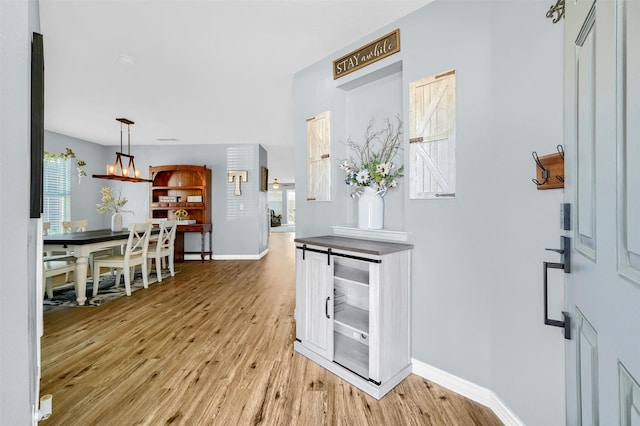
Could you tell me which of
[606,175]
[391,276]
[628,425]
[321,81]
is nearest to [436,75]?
[321,81]

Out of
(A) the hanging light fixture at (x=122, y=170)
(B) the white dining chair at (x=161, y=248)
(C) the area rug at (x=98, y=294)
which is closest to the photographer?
(C) the area rug at (x=98, y=294)

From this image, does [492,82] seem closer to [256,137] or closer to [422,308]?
[422,308]

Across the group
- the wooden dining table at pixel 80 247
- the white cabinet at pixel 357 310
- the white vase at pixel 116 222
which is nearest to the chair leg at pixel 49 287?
the wooden dining table at pixel 80 247

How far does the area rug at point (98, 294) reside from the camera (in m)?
3.68

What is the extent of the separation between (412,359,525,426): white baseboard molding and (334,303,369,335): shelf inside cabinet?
1.56 ft

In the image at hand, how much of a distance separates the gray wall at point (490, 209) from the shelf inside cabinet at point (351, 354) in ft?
1.29

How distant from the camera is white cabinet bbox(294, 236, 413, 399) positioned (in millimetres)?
1900

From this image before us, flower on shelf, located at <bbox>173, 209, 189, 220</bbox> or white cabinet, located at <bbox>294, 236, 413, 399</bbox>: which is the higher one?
flower on shelf, located at <bbox>173, 209, 189, 220</bbox>

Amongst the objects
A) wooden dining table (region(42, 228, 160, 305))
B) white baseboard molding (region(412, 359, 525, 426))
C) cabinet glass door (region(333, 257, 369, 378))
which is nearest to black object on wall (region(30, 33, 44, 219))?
cabinet glass door (region(333, 257, 369, 378))

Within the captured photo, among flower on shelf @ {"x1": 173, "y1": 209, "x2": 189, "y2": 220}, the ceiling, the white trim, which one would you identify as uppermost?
the ceiling

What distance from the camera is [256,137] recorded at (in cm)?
632

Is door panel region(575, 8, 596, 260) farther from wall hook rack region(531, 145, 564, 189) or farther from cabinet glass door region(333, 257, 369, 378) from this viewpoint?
cabinet glass door region(333, 257, 369, 378)

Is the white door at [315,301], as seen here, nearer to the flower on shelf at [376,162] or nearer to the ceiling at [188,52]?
the flower on shelf at [376,162]

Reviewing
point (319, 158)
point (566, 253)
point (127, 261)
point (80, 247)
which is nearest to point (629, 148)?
point (566, 253)
